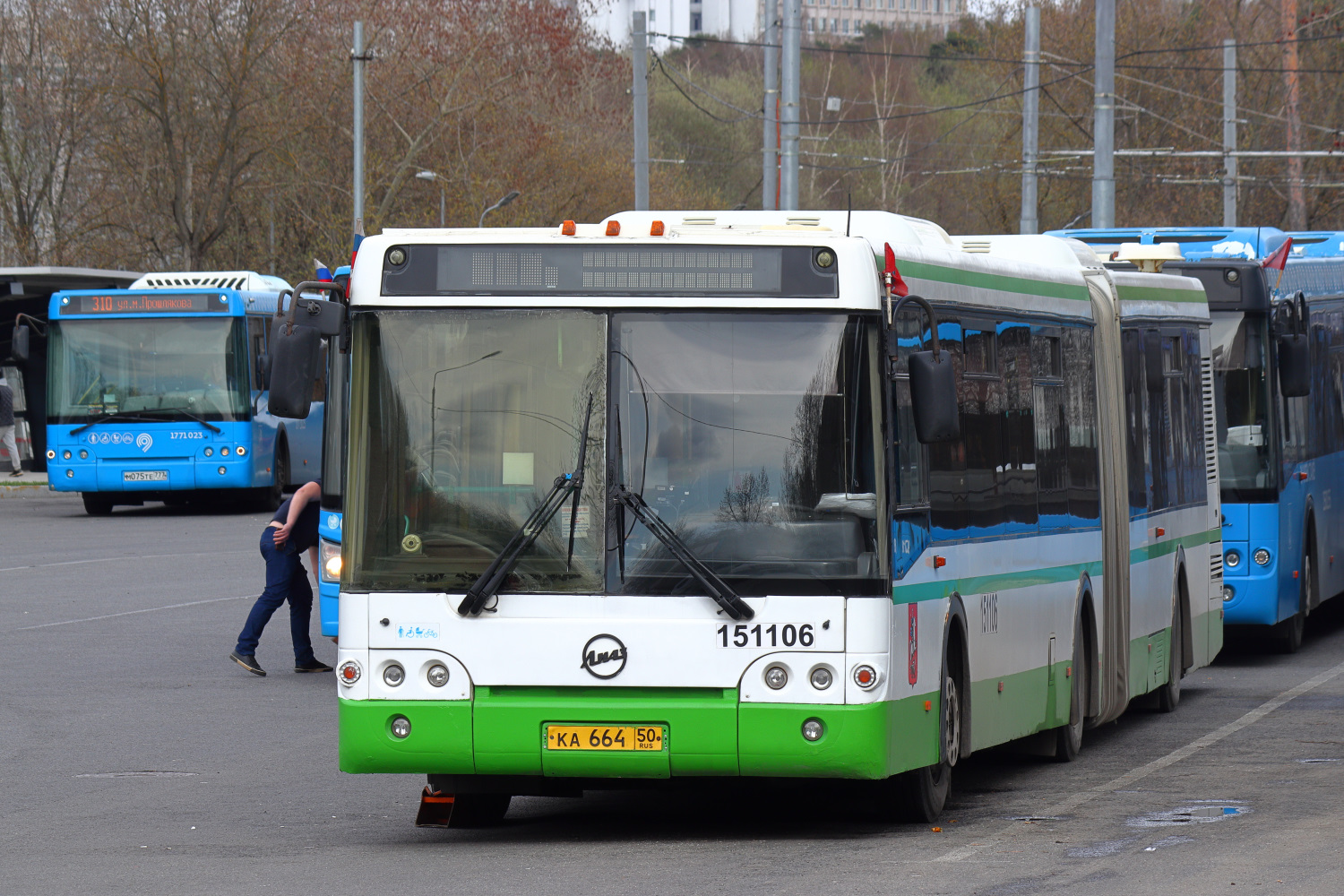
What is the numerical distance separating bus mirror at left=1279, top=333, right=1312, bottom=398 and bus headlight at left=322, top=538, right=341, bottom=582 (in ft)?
23.2

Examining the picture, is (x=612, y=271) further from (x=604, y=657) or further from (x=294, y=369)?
(x=604, y=657)

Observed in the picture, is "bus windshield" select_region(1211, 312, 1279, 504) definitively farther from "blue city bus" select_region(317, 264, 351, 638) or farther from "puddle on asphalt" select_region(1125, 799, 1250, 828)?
"puddle on asphalt" select_region(1125, 799, 1250, 828)

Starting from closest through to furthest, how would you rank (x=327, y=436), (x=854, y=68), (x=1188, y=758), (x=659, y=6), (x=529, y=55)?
(x=1188, y=758) < (x=327, y=436) < (x=529, y=55) < (x=854, y=68) < (x=659, y=6)

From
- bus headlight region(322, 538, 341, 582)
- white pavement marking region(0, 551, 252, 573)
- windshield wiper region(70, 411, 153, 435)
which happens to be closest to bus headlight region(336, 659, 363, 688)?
bus headlight region(322, 538, 341, 582)

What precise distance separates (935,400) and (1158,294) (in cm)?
617

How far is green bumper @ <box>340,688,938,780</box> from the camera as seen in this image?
8578 millimetres

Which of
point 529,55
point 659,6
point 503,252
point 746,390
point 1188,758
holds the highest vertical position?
point 659,6

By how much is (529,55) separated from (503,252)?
53715 millimetres

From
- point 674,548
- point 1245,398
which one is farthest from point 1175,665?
point 674,548

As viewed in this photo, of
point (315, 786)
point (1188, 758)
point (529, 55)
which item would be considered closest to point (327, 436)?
point (315, 786)

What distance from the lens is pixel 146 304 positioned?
108 feet

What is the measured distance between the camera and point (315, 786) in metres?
10.9

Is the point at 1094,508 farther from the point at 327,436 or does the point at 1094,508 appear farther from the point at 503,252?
the point at 327,436

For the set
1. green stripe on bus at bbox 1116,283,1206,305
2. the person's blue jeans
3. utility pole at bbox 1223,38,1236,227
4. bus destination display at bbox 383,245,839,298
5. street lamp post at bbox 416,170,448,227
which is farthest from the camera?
street lamp post at bbox 416,170,448,227
